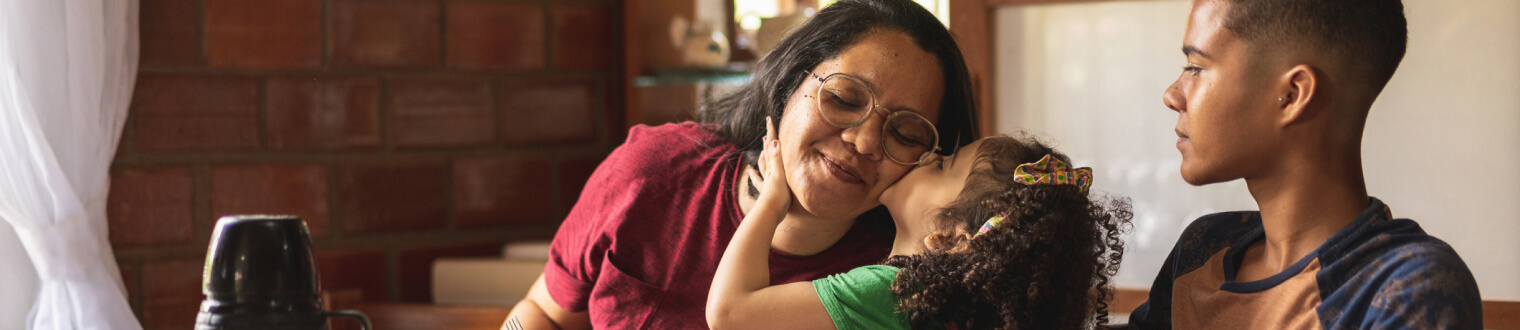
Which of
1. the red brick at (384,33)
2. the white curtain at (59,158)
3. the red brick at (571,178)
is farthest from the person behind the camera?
the red brick at (571,178)

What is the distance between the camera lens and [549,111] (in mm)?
2672

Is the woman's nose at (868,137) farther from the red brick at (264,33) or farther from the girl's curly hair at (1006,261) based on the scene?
the red brick at (264,33)

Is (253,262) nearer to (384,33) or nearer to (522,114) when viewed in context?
(384,33)

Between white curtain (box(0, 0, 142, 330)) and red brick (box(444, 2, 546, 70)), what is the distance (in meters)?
0.66

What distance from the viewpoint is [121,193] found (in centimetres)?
211

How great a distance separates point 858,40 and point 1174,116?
46.7 inches

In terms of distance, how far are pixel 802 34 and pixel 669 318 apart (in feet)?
1.27

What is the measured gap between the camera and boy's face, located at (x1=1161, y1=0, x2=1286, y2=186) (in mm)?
1119

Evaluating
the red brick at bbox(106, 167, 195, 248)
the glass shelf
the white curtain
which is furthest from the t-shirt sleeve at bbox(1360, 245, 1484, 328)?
the red brick at bbox(106, 167, 195, 248)

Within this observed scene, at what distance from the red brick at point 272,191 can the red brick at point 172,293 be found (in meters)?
0.11

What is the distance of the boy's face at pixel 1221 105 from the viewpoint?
112 centimetres

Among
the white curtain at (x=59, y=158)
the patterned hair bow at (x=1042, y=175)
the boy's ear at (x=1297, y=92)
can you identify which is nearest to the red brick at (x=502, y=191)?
the white curtain at (x=59, y=158)

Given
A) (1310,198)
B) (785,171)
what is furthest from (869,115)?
(1310,198)

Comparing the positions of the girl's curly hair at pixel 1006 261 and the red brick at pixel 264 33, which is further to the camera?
the red brick at pixel 264 33
